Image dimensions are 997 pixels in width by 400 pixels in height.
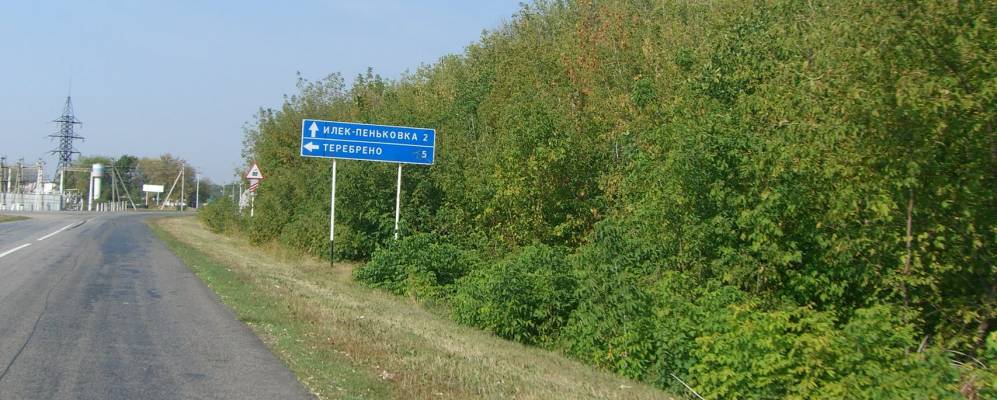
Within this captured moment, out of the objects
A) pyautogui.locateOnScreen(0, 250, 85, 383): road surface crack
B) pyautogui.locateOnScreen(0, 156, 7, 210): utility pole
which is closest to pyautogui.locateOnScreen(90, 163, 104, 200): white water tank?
pyautogui.locateOnScreen(0, 156, 7, 210): utility pole

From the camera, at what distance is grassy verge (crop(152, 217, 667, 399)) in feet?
29.1

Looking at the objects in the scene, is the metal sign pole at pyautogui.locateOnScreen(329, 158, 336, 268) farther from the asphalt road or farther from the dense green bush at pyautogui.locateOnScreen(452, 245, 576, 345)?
the dense green bush at pyautogui.locateOnScreen(452, 245, 576, 345)

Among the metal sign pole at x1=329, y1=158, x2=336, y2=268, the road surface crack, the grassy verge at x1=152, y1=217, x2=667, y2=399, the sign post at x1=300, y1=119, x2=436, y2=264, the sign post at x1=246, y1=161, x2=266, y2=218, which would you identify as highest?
the sign post at x1=300, y1=119, x2=436, y2=264

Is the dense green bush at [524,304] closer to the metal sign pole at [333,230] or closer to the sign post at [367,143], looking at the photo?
the sign post at [367,143]

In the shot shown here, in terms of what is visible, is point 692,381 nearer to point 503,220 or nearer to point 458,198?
point 503,220

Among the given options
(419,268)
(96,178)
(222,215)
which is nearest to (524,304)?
(419,268)

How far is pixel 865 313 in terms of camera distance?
1039cm

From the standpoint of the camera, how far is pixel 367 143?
2378cm

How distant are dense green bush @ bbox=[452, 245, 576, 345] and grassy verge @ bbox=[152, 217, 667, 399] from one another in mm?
420

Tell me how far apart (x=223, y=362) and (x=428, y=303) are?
10004 millimetres

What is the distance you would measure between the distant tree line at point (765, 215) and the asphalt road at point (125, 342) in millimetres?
5228

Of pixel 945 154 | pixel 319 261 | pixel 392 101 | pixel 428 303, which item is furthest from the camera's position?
pixel 392 101

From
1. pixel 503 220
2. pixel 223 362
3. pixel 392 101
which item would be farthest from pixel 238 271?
pixel 392 101

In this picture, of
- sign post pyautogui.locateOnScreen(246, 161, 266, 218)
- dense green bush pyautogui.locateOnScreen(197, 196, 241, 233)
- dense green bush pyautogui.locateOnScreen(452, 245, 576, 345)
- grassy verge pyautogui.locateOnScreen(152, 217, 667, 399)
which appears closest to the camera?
grassy verge pyautogui.locateOnScreen(152, 217, 667, 399)
